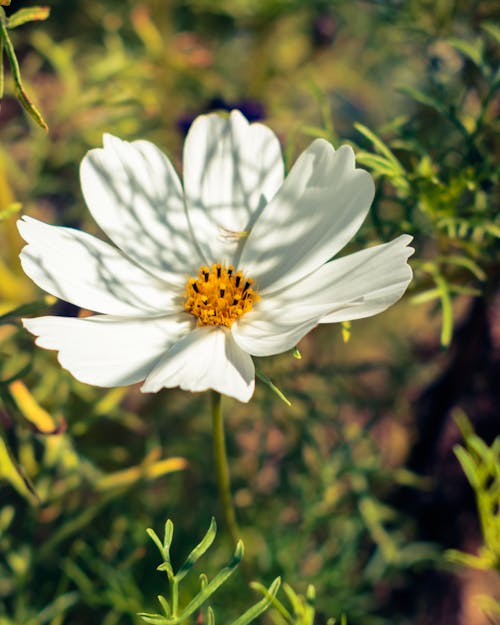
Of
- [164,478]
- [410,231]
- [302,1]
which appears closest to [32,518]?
[164,478]

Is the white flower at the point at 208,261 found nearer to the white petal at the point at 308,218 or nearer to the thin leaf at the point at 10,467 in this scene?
the white petal at the point at 308,218

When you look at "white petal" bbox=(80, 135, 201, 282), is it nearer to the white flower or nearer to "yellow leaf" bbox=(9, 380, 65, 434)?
the white flower

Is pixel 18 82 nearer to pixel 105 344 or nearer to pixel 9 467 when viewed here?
pixel 105 344

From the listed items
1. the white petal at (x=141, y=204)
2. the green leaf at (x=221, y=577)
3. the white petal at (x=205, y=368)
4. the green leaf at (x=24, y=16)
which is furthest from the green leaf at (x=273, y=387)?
the green leaf at (x=24, y=16)

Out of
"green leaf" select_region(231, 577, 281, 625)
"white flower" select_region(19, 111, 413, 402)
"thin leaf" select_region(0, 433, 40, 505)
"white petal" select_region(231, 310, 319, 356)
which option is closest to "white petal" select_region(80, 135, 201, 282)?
"white flower" select_region(19, 111, 413, 402)

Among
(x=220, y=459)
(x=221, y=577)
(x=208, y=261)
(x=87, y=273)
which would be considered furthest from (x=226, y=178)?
(x=221, y=577)
